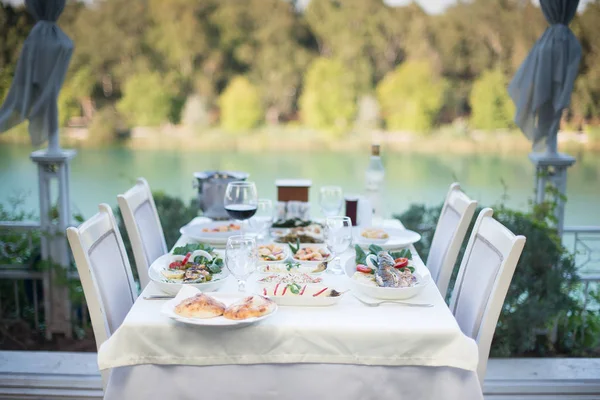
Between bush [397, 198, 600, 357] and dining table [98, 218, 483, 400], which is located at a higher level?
dining table [98, 218, 483, 400]

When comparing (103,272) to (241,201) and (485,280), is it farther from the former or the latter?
(485,280)

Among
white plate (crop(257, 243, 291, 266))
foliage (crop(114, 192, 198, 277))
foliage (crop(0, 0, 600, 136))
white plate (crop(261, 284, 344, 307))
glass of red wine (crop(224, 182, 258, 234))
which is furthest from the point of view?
foliage (crop(0, 0, 600, 136))

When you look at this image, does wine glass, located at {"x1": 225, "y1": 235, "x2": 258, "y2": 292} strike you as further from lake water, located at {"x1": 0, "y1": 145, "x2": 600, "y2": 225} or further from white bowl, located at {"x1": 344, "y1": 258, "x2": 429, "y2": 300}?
lake water, located at {"x1": 0, "y1": 145, "x2": 600, "y2": 225}

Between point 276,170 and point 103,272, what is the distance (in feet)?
10.8

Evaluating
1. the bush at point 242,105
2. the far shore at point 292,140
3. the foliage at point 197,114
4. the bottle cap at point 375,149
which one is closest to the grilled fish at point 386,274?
the bottle cap at point 375,149

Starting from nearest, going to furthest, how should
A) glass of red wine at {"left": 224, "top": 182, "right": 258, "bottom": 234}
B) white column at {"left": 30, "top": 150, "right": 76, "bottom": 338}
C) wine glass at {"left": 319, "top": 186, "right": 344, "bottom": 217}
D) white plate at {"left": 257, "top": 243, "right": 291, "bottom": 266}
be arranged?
white plate at {"left": 257, "top": 243, "right": 291, "bottom": 266} → glass of red wine at {"left": 224, "top": 182, "right": 258, "bottom": 234} → wine glass at {"left": 319, "top": 186, "right": 344, "bottom": 217} → white column at {"left": 30, "top": 150, "right": 76, "bottom": 338}

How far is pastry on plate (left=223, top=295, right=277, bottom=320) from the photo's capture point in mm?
1380

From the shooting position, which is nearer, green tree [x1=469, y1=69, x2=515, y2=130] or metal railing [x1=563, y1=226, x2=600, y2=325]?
metal railing [x1=563, y1=226, x2=600, y2=325]

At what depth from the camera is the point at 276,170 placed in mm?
4977

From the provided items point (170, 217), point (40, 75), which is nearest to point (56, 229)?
point (170, 217)

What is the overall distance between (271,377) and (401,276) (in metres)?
0.43

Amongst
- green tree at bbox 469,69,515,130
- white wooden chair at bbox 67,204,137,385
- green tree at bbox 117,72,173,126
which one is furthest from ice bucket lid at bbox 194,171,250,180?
green tree at bbox 469,69,515,130

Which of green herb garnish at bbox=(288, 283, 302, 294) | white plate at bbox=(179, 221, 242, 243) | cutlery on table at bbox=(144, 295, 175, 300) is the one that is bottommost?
cutlery on table at bbox=(144, 295, 175, 300)

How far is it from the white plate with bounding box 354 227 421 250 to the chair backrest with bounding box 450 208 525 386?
0.21m
